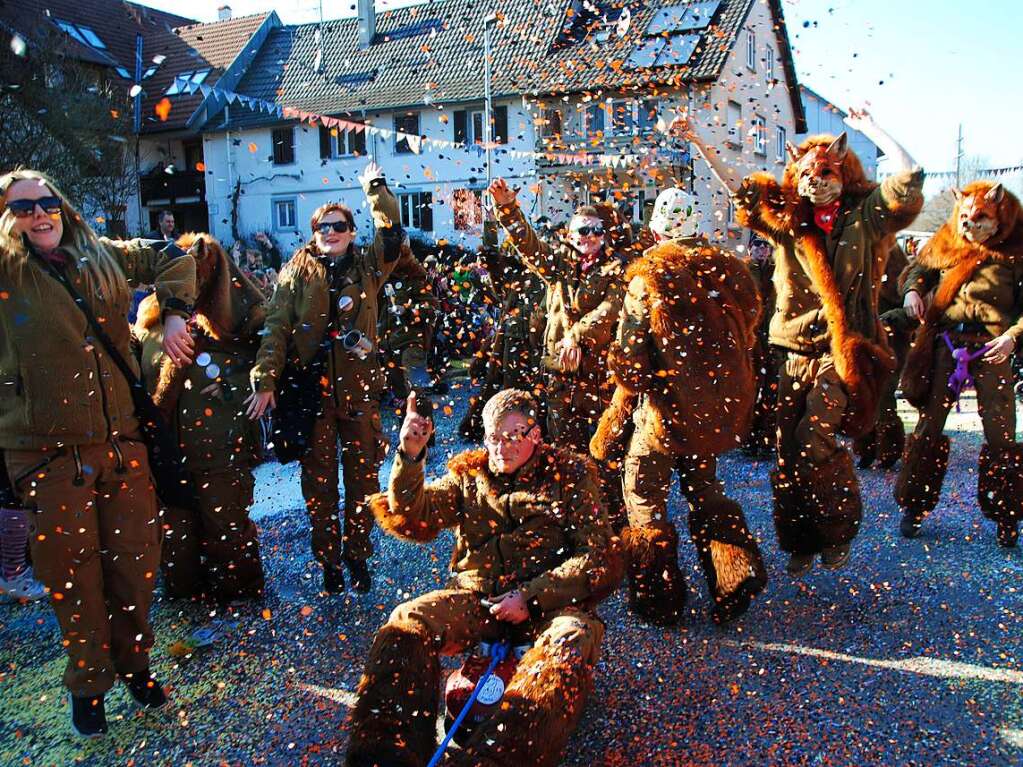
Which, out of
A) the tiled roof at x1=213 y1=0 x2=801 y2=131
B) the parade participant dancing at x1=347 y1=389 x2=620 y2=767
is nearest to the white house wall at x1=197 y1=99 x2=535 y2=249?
the tiled roof at x1=213 y1=0 x2=801 y2=131

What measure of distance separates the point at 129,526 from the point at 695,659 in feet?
7.77

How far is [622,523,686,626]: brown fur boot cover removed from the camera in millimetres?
3936

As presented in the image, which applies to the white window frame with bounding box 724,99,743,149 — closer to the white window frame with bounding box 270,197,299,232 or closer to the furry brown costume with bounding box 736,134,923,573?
A: the furry brown costume with bounding box 736,134,923,573

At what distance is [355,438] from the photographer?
14.9 ft

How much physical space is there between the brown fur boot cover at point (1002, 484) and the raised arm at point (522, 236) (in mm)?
2802

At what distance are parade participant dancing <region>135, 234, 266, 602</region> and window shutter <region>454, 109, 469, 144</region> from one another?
22.0 m

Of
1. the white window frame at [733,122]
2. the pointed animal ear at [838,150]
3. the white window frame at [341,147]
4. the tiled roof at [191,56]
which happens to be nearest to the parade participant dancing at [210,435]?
the pointed animal ear at [838,150]

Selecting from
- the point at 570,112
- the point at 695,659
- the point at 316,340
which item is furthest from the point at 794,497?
the point at 570,112

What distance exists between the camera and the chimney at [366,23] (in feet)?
75.0

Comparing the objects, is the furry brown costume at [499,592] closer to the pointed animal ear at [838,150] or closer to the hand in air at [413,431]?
the hand in air at [413,431]

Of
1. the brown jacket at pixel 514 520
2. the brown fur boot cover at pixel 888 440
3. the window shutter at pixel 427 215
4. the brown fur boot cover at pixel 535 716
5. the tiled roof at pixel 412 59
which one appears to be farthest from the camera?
the window shutter at pixel 427 215

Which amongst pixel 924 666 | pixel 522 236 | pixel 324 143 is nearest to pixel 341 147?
pixel 324 143

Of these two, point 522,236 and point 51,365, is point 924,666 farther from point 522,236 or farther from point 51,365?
point 51,365

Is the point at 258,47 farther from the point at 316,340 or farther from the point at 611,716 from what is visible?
the point at 611,716
